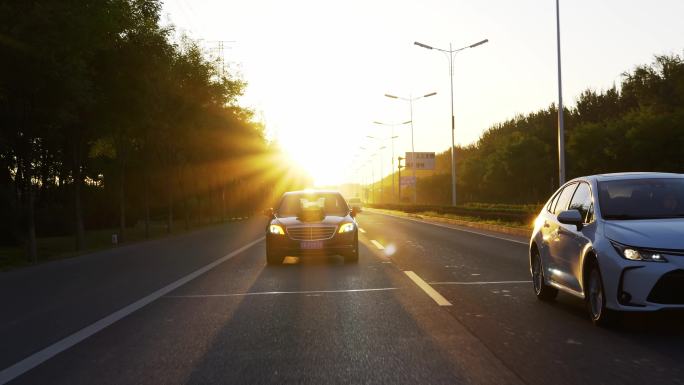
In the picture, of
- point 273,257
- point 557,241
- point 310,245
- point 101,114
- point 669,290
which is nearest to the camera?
point 669,290

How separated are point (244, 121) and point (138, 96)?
25457 mm

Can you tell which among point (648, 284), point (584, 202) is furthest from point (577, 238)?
point (648, 284)

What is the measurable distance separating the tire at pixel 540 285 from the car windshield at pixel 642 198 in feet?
4.63

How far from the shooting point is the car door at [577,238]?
6.90 metres

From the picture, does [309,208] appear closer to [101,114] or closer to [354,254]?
[354,254]

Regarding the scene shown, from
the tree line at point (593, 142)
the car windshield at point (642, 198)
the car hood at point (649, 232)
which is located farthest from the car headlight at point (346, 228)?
the tree line at point (593, 142)

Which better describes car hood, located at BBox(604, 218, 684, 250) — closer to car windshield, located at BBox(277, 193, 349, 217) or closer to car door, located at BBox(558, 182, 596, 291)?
car door, located at BBox(558, 182, 596, 291)

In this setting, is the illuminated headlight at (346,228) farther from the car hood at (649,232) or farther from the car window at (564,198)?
the car hood at (649,232)

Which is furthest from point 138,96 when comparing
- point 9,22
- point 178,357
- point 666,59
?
point 666,59

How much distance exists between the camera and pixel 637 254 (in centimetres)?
602

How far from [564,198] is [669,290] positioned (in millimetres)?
2581

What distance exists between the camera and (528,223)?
27031mm

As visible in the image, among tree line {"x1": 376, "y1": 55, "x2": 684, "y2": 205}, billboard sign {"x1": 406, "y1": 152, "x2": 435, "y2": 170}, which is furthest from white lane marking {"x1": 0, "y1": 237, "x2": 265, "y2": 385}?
billboard sign {"x1": 406, "y1": 152, "x2": 435, "y2": 170}

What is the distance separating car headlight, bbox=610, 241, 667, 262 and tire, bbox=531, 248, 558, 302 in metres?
2.01
